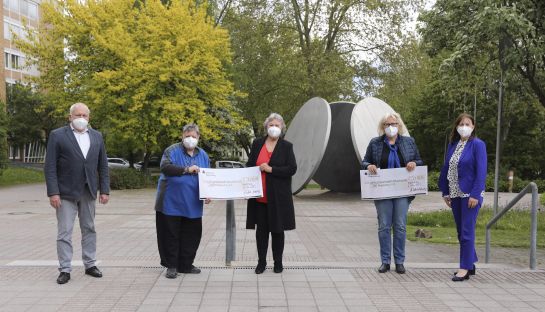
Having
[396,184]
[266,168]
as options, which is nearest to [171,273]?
[266,168]

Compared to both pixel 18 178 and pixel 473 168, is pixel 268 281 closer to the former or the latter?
pixel 473 168

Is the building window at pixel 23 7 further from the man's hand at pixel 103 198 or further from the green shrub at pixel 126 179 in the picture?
the man's hand at pixel 103 198

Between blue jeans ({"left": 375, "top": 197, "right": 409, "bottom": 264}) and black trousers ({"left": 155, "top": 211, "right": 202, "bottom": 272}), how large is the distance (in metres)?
2.18

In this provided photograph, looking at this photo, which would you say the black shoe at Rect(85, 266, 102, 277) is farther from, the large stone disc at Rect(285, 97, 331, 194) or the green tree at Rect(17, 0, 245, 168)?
the green tree at Rect(17, 0, 245, 168)

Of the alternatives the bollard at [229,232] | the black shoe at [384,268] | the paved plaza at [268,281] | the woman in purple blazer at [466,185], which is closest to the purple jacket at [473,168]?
the woman in purple blazer at [466,185]

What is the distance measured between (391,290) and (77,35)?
22.0 meters

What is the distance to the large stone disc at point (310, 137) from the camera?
1750cm

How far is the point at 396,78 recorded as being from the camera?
88.9ft

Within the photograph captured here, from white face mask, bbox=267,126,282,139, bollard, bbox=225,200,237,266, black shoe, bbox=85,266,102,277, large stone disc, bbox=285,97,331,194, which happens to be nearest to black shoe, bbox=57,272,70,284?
black shoe, bbox=85,266,102,277

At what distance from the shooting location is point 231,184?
6.29 meters

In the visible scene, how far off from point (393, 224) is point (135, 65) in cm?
1840

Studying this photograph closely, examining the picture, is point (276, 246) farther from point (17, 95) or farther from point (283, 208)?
point (17, 95)

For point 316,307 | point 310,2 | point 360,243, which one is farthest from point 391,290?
point 310,2

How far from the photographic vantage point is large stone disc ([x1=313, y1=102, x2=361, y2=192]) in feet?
69.2
